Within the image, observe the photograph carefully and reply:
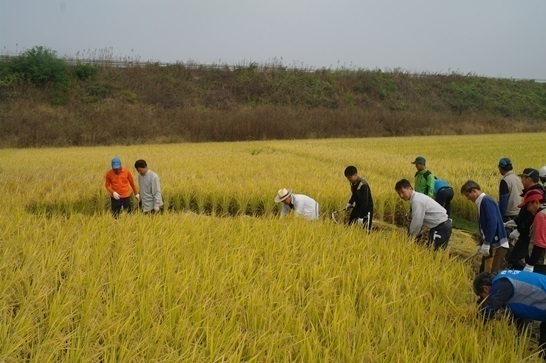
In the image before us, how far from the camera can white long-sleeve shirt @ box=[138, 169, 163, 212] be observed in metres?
5.93

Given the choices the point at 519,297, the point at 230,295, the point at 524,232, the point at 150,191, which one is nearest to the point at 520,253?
the point at 524,232

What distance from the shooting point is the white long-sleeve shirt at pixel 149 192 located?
19.5ft

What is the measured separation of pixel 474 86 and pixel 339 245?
4451cm

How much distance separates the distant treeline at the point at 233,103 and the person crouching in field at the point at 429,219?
22786 millimetres

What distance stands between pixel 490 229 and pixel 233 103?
29264 mm

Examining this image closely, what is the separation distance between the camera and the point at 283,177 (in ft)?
29.3

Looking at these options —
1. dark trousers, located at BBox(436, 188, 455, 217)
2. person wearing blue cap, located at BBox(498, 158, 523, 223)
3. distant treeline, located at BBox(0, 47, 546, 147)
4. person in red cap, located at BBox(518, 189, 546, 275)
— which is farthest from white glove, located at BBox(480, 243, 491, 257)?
distant treeline, located at BBox(0, 47, 546, 147)

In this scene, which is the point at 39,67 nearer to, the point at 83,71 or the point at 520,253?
the point at 83,71

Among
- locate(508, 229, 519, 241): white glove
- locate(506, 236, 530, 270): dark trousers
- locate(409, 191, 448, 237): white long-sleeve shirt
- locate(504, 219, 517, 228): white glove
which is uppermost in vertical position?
locate(409, 191, 448, 237): white long-sleeve shirt

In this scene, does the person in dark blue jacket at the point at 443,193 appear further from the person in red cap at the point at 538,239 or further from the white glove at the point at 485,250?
the white glove at the point at 485,250

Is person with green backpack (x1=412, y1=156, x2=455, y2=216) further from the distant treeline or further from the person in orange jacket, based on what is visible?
the distant treeline

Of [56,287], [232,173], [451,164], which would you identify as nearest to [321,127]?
[451,164]

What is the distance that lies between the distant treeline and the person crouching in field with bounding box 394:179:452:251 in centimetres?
2279

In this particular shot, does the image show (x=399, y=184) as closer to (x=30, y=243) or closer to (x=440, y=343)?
(x=440, y=343)
